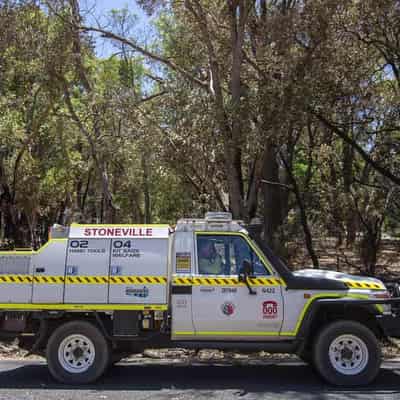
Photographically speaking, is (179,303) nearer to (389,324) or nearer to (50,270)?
(50,270)

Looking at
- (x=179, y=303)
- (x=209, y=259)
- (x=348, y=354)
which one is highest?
(x=209, y=259)

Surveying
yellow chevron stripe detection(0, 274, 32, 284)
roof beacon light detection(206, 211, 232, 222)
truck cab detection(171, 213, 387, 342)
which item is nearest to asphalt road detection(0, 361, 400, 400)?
truck cab detection(171, 213, 387, 342)

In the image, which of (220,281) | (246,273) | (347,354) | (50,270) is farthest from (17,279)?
(347,354)

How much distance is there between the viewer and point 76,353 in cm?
Answer: 852

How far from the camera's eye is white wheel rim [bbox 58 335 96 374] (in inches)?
333

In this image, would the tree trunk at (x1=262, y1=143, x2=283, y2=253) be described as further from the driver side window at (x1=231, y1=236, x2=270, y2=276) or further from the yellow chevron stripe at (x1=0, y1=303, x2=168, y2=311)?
the yellow chevron stripe at (x1=0, y1=303, x2=168, y2=311)

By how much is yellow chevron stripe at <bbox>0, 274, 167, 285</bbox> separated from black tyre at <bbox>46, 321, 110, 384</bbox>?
62 centimetres

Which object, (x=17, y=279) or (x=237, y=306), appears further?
(x=17, y=279)

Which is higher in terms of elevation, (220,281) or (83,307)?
(220,281)

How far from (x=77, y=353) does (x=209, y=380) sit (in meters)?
1.96

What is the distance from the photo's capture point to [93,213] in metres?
45.5

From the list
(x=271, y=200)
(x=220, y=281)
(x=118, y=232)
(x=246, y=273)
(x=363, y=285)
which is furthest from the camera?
(x=271, y=200)

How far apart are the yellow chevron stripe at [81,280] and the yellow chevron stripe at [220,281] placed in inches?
10.0

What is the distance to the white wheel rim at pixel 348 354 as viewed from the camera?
828 cm
